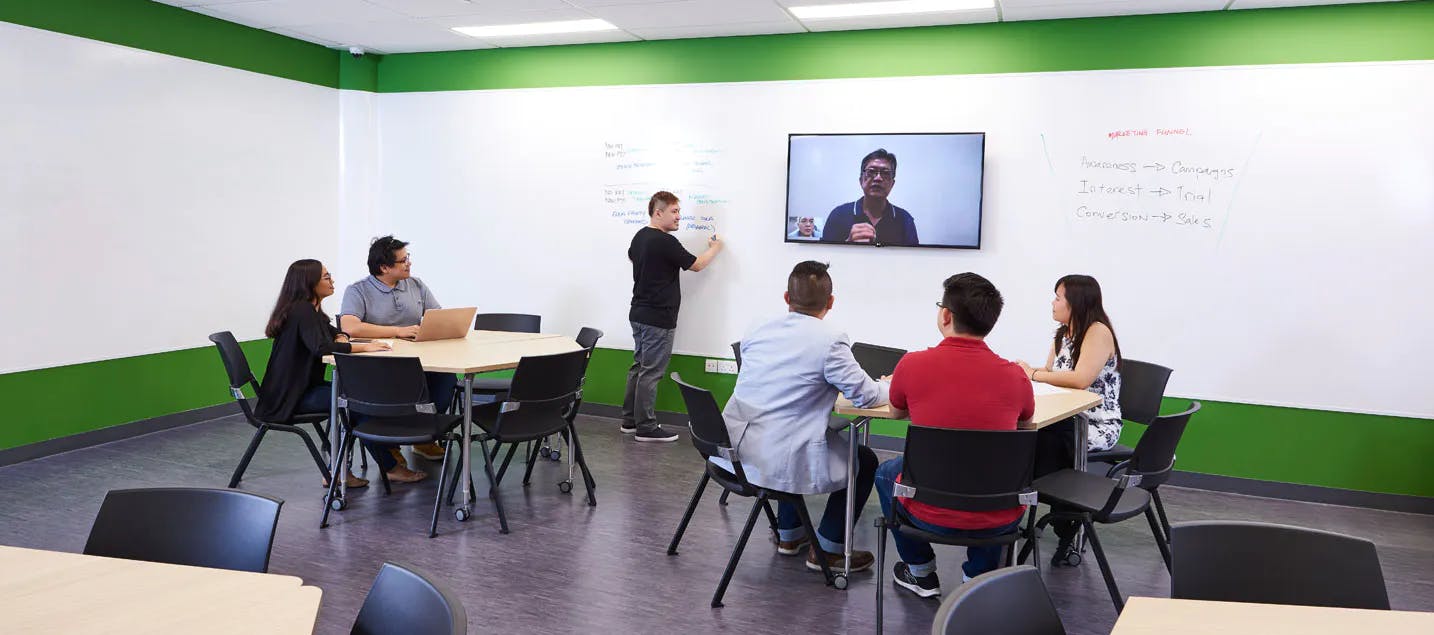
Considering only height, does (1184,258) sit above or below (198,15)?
below

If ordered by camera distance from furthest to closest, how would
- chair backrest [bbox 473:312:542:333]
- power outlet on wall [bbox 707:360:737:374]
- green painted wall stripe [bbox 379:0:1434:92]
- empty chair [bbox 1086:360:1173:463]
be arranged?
power outlet on wall [bbox 707:360:737:374]
chair backrest [bbox 473:312:542:333]
green painted wall stripe [bbox 379:0:1434:92]
empty chair [bbox 1086:360:1173:463]

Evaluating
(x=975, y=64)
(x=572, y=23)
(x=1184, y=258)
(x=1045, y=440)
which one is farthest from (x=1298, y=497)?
(x=572, y=23)

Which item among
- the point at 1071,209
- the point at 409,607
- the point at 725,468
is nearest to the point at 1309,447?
the point at 1071,209

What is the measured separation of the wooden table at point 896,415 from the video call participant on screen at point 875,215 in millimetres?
2104

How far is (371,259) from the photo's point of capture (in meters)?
4.97

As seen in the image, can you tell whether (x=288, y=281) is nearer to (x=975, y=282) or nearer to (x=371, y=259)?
(x=371, y=259)

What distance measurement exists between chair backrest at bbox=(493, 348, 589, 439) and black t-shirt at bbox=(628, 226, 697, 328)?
1.61 metres

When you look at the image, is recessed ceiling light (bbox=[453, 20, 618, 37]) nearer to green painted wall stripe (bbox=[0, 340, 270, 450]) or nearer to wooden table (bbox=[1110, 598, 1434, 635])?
green painted wall stripe (bbox=[0, 340, 270, 450])

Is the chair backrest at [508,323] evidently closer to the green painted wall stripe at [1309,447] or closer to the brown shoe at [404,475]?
the brown shoe at [404,475]

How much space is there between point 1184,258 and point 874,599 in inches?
118

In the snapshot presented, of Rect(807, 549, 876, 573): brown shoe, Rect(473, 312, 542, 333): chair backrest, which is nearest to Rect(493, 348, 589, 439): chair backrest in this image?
Rect(807, 549, 876, 573): brown shoe

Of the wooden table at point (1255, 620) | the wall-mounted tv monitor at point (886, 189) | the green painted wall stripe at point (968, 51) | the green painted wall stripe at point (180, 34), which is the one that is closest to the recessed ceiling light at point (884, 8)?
the green painted wall stripe at point (968, 51)

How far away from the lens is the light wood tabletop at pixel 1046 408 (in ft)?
10.9

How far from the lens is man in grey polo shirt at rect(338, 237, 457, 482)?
4844 millimetres
